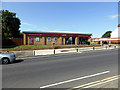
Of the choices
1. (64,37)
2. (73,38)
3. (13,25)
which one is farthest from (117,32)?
(13,25)

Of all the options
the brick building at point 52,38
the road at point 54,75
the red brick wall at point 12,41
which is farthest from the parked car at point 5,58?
the red brick wall at point 12,41

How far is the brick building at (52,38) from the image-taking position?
1070 inches

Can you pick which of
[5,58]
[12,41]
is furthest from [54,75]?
[12,41]

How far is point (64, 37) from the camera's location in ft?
99.6

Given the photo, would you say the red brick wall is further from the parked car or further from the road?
the road

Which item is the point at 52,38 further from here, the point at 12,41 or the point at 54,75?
the point at 54,75

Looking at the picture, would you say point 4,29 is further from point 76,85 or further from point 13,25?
point 76,85

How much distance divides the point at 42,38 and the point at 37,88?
2521 cm

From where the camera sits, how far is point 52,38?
29.3 metres

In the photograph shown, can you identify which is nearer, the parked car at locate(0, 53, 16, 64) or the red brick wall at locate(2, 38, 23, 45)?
the parked car at locate(0, 53, 16, 64)

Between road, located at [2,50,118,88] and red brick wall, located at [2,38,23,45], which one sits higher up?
red brick wall, located at [2,38,23,45]

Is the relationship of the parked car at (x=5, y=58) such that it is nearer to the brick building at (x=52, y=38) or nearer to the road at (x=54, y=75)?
the road at (x=54, y=75)

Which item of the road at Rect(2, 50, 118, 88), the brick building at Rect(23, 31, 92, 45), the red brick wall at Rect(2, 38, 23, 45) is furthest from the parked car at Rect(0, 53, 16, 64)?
the red brick wall at Rect(2, 38, 23, 45)

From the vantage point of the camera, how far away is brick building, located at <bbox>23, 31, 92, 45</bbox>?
27.2 m
